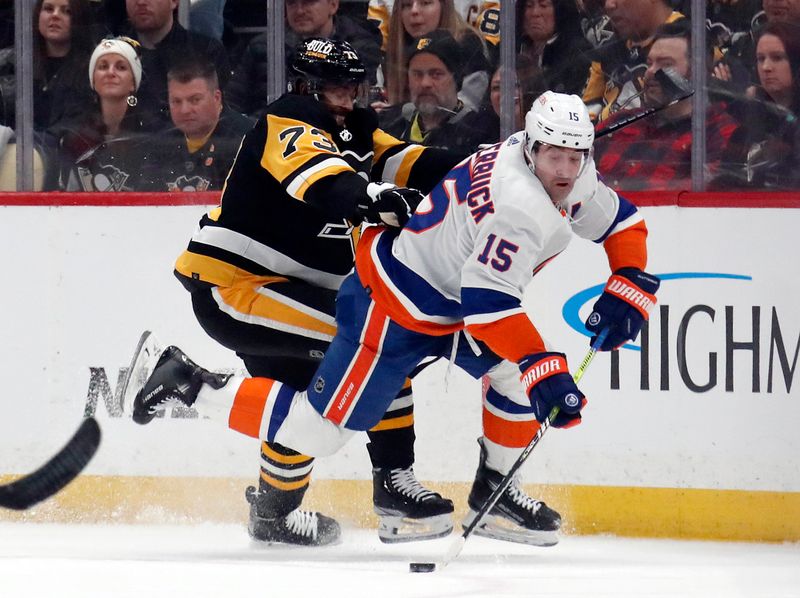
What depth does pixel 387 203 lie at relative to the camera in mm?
3162

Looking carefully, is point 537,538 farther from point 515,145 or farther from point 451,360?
point 515,145

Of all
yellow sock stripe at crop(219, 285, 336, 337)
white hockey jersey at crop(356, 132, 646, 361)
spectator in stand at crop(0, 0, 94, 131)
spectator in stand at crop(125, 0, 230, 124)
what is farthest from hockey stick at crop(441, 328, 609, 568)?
spectator in stand at crop(0, 0, 94, 131)

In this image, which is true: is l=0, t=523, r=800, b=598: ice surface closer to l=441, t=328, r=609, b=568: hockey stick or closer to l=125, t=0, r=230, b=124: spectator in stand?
l=441, t=328, r=609, b=568: hockey stick

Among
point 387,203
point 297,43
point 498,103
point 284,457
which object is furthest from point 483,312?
point 297,43

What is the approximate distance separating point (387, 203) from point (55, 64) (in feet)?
5.39

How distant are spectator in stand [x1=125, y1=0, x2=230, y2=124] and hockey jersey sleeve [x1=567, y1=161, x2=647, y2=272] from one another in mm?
A: 1425

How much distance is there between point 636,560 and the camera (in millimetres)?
3637

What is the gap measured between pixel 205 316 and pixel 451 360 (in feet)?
2.43

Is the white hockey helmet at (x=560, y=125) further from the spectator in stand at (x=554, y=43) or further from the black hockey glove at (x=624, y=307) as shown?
the spectator in stand at (x=554, y=43)

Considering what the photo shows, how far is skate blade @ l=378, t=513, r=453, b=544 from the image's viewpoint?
11.7 ft

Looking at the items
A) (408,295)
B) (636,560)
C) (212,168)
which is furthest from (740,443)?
(212,168)

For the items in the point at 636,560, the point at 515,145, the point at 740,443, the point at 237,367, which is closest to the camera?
the point at 515,145

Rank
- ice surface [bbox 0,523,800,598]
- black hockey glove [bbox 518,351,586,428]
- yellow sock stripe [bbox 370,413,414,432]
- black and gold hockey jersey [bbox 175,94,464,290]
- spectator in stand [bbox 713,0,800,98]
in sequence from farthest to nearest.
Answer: spectator in stand [bbox 713,0,800,98] → yellow sock stripe [bbox 370,413,414,432] → black and gold hockey jersey [bbox 175,94,464,290] → ice surface [bbox 0,523,800,598] → black hockey glove [bbox 518,351,586,428]

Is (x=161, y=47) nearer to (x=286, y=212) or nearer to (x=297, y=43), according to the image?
(x=297, y=43)
